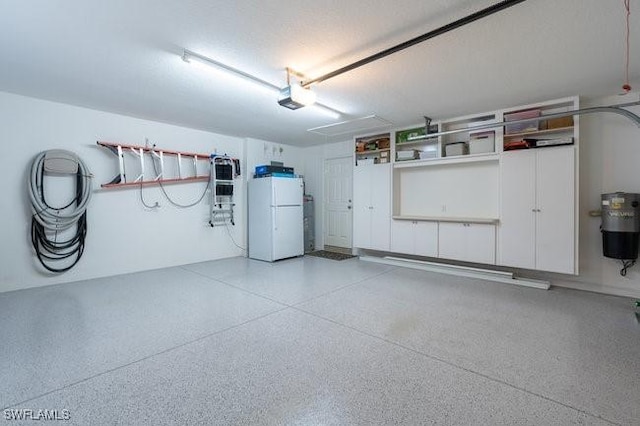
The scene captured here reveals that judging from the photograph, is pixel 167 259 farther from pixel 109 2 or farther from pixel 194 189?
pixel 109 2

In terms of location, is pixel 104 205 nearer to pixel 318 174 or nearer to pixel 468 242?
pixel 318 174

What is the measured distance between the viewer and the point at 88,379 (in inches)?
76.7

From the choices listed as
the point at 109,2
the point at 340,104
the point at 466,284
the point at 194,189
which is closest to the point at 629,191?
the point at 466,284

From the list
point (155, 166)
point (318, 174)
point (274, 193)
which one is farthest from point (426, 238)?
point (155, 166)

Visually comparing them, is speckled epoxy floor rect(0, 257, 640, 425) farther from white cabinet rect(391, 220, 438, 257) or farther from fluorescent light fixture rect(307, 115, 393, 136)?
fluorescent light fixture rect(307, 115, 393, 136)

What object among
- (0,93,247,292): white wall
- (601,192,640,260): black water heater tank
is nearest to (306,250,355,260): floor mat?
(0,93,247,292): white wall

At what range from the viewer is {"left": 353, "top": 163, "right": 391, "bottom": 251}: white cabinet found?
564 centimetres

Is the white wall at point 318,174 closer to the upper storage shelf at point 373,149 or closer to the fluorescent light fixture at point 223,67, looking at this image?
the upper storage shelf at point 373,149

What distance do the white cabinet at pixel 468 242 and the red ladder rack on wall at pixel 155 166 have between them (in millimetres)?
4612

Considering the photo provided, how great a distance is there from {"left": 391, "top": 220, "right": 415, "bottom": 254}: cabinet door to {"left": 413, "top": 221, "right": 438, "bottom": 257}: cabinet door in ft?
0.25

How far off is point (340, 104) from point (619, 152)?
12.2ft

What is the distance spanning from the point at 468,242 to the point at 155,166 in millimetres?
5477

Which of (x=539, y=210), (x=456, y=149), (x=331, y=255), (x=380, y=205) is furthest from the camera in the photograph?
(x=331, y=255)

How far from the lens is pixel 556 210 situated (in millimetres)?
3889
